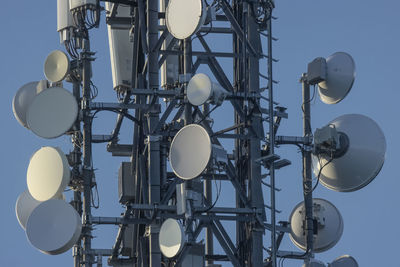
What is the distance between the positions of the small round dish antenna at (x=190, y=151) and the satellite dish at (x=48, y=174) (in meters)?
5.02

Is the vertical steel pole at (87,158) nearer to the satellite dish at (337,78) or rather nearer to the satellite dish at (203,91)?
the satellite dish at (203,91)

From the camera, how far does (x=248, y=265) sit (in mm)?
40531

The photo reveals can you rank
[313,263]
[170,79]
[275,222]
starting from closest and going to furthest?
1. [275,222]
2. [313,263]
3. [170,79]

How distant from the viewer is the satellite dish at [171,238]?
3866 centimetres

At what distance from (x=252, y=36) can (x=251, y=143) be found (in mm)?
2867

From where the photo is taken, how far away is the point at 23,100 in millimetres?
47969

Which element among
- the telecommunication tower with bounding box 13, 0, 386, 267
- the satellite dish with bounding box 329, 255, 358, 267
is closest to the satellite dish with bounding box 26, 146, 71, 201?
the telecommunication tower with bounding box 13, 0, 386, 267

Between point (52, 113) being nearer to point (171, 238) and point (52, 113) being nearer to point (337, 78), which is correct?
point (171, 238)

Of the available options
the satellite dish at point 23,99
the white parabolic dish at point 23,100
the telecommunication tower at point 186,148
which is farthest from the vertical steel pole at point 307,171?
the white parabolic dish at point 23,100

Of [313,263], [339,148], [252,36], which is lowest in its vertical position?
[313,263]

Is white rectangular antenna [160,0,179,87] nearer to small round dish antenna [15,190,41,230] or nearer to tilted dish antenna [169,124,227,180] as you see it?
small round dish antenna [15,190,41,230]

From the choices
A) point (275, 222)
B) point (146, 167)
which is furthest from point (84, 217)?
point (275, 222)

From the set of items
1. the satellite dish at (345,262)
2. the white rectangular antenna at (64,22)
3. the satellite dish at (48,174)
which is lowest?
the satellite dish at (345,262)

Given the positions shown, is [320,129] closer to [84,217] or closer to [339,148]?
[339,148]
